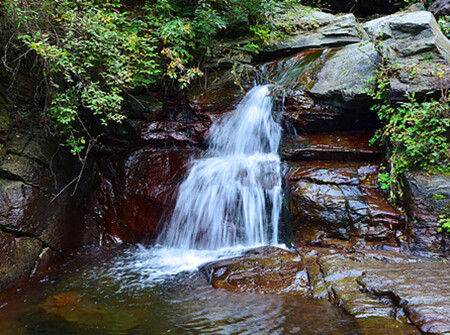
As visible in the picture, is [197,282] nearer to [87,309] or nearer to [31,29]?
[87,309]

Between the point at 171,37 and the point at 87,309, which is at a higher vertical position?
the point at 171,37

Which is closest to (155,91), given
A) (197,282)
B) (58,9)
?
(58,9)

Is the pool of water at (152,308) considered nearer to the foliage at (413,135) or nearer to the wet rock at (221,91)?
the foliage at (413,135)

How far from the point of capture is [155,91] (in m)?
7.28

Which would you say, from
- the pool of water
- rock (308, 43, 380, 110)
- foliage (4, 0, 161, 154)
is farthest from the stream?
foliage (4, 0, 161, 154)

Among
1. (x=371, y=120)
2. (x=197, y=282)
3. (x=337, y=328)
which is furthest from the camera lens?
(x=371, y=120)

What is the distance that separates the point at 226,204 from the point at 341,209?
2048 millimetres

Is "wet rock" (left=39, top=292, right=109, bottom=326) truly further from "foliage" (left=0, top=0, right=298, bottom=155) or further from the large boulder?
the large boulder

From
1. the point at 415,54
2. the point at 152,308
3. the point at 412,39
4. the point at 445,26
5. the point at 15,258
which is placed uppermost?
the point at 445,26

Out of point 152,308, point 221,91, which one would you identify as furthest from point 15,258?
point 221,91

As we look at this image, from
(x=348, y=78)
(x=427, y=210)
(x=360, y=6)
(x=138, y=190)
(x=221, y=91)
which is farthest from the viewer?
(x=360, y=6)

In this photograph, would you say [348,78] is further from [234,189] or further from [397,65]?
[234,189]

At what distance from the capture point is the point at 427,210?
4.47 meters

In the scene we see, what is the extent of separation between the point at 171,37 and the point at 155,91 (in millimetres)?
1560
